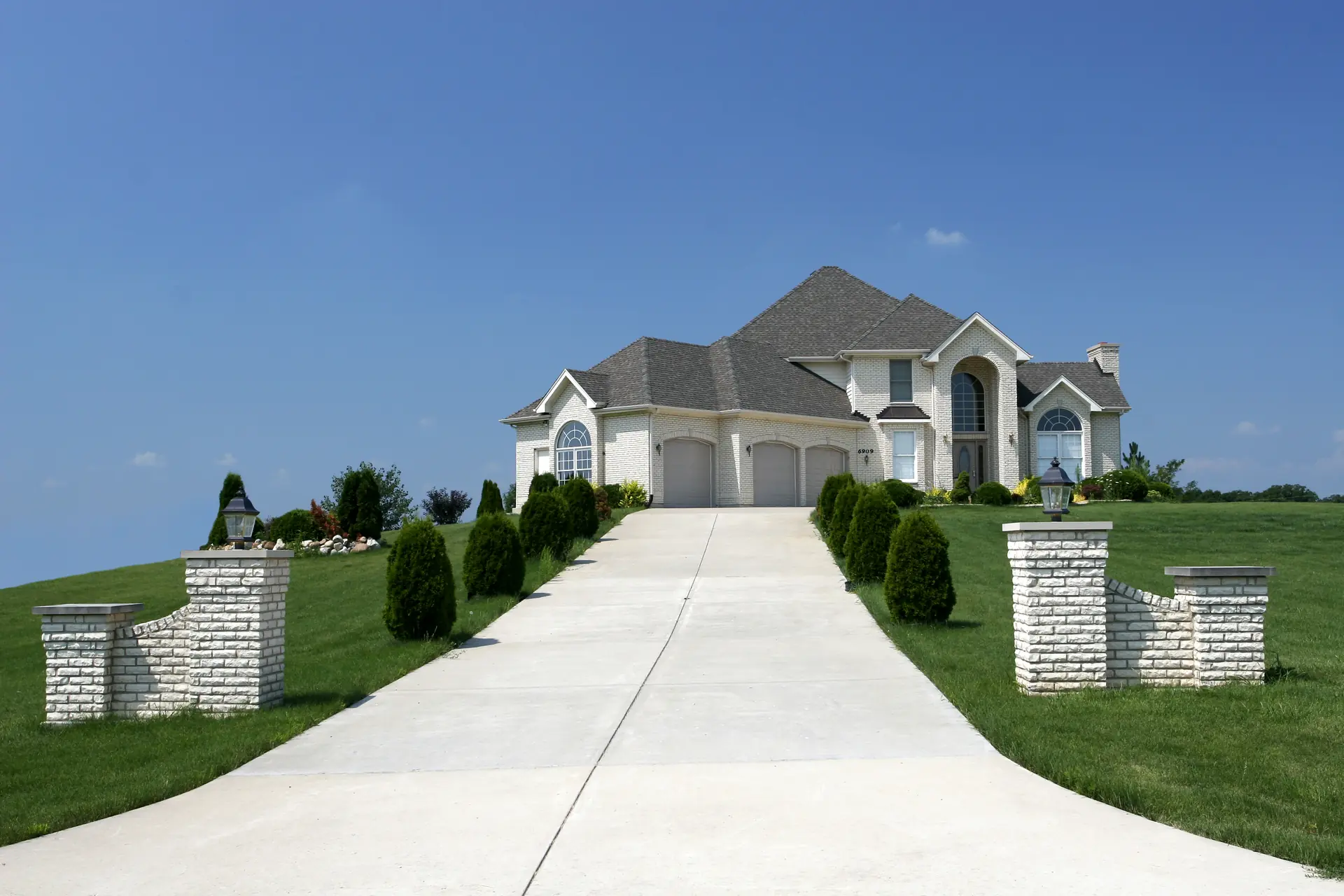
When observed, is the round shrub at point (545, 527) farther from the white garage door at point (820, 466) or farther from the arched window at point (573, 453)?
the white garage door at point (820, 466)

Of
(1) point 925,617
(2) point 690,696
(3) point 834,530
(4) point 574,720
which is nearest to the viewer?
A: (4) point 574,720

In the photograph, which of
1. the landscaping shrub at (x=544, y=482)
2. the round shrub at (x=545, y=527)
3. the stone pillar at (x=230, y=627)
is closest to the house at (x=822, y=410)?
the landscaping shrub at (x=544, y=482)

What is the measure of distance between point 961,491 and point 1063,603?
25797mm

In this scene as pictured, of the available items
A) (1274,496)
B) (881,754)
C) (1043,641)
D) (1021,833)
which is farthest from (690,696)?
(1274,496)

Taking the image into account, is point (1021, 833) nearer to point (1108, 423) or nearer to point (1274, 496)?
point (1108, 423)

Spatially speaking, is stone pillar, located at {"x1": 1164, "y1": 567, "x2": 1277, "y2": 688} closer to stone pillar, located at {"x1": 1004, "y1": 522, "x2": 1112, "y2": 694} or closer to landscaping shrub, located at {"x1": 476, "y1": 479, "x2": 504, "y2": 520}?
stone pillar, located at {"x1": 1004, "y1": 522, "x2": 1112, "y2": 694}

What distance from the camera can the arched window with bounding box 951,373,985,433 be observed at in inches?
1436

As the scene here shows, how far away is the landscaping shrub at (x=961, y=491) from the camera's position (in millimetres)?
33312

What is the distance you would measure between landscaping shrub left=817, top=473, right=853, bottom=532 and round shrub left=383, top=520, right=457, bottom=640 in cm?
1123

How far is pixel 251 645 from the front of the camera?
8.97 metres

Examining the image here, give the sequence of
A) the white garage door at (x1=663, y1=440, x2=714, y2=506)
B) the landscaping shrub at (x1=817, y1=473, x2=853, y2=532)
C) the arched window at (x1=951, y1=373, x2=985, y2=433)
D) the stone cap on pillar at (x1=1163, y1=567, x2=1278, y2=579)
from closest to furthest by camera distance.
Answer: the stone cap on pillar at (x1=1163, y1=567, x2=1278, y2=579)
the landscaping shrub at (x1=817, y1=473, x2=853, y2=532)
the white garage door at (x1=663, y1=440, x2=714, y2=506)
the arched window at (x1=951, y1=373, x2=985, y2=433)

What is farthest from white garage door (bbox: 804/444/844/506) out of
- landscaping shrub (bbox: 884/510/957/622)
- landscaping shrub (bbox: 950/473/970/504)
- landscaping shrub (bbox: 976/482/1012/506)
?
landscaping shrub (bbox: 884/510/957/622)

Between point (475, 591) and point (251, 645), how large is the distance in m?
6.38

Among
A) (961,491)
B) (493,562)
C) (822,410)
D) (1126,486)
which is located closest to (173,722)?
(493,562)
